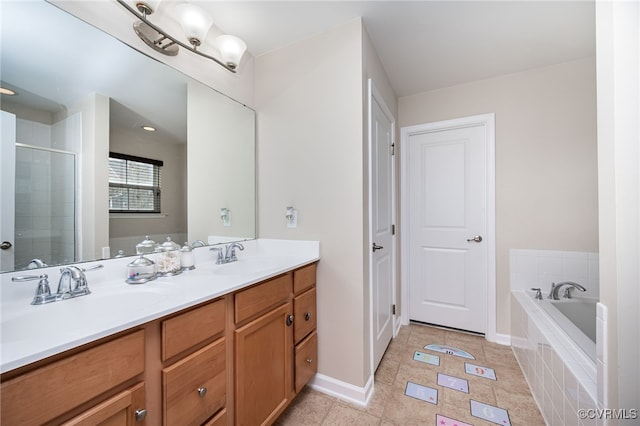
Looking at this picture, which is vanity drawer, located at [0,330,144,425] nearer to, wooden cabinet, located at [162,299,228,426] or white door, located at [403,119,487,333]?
wooden cabinet, located at [162,299,228,426]

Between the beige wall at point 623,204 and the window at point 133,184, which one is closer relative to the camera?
the beige wall at point 623,204

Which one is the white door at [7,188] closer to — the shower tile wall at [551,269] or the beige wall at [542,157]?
the beige wall at [542,157]

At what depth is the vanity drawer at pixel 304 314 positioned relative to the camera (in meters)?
1.42

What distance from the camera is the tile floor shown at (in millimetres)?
1382

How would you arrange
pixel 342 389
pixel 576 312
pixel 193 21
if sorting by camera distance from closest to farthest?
1. pixel 193 21
2. pixel 342 389
3. pixel 576 312

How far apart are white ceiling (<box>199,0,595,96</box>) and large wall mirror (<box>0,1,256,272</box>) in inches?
18.8

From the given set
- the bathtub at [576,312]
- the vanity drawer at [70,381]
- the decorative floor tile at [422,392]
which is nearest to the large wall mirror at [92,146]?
the vanity drawer at [70,381]

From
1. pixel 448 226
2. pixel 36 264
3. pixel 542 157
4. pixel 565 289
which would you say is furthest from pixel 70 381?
pixel 542 157

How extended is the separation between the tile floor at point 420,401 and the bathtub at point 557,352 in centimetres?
10

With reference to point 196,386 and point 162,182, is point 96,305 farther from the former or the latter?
point 162,182

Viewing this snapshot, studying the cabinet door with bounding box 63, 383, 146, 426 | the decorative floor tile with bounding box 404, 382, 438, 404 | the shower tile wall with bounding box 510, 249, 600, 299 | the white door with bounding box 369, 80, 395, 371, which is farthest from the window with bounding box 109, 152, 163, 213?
the shower tile wall with bounding box 510, 249, 600, 299

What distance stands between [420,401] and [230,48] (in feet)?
7.96

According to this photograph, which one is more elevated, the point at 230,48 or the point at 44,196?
the point at 230,48

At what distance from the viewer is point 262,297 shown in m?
1.17
